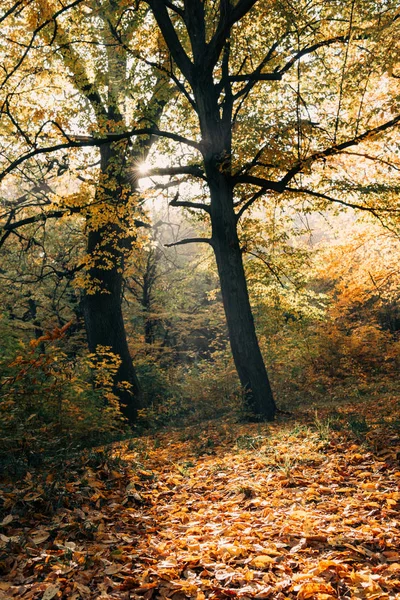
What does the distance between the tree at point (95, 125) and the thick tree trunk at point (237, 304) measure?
1.91m

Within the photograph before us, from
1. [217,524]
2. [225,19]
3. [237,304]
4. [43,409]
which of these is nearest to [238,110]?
[225,19]

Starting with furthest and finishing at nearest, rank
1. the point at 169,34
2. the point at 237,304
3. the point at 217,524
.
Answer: the point at 237,304
the point at 169,34
the point at 217,524

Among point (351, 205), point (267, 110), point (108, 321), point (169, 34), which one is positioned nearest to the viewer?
point (169, 34)

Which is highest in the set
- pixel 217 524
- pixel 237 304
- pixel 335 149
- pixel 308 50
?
pixel 308 50

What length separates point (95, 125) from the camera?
898cm

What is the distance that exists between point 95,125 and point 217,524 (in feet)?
25.2

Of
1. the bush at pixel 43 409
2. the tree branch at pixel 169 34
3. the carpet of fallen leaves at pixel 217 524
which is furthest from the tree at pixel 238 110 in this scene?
the carpet of fallen leaves at pixel 217 524

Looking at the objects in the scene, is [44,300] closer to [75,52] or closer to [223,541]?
[75,52]

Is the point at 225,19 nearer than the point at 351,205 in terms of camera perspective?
Yes

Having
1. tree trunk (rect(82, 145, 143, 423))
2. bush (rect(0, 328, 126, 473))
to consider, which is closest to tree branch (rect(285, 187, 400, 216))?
tree trunk (rect(82, 145, 143, 423))

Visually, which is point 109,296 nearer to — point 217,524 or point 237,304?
point 237,304

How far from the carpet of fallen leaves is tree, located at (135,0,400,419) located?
11.5 feet

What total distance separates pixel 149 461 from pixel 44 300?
1388cm

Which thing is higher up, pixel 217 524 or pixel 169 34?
pixel 169 34
